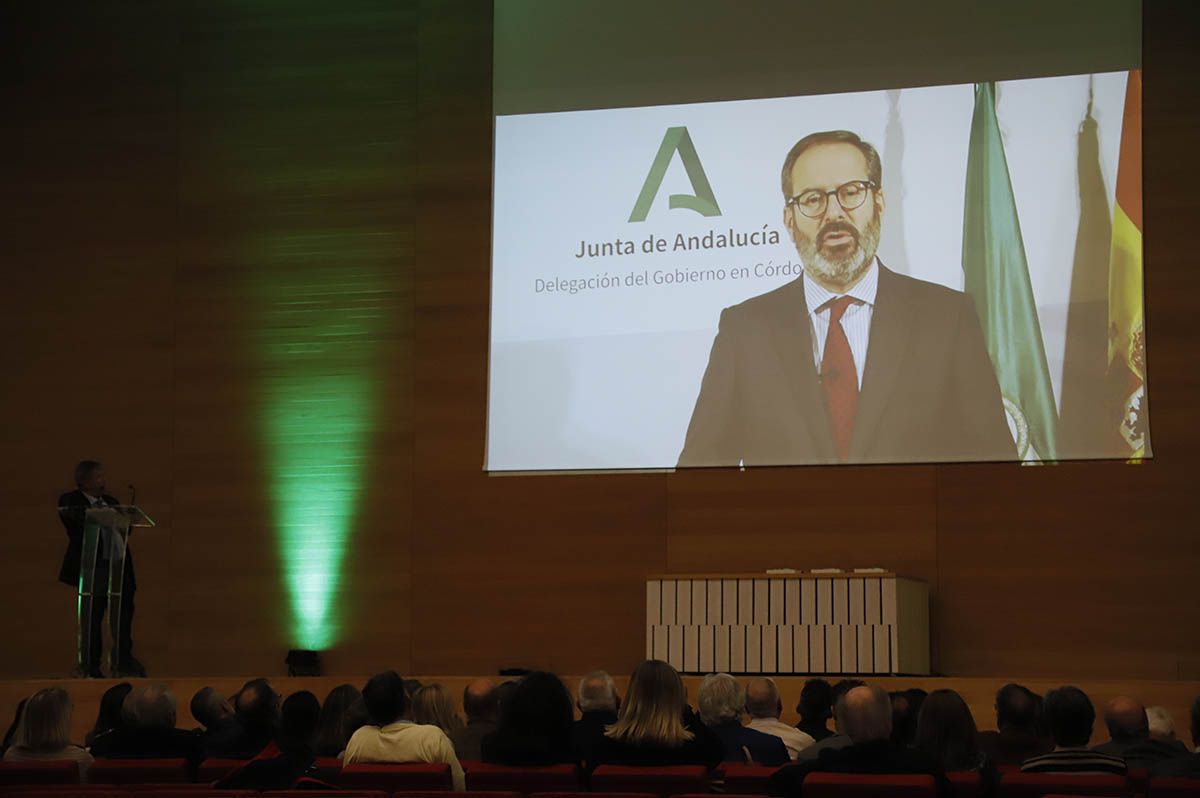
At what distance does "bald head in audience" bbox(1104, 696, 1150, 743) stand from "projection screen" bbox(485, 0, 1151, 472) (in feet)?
13.9

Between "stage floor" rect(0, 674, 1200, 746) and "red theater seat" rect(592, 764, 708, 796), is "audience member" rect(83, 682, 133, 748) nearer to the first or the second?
"stage floor" rect(0, 674, 1200, 746)

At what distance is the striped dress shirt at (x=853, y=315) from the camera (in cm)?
933

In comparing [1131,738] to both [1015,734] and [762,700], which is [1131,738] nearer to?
[1015,734]

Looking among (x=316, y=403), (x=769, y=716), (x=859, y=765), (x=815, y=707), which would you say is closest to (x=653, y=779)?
(x=859, y=765)

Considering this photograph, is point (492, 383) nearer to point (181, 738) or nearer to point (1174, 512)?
point (1174, 512)

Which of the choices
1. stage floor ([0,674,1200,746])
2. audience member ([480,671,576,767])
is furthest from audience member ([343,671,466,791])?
stage floor ([0,674,1200,746])

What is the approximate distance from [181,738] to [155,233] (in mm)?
6690

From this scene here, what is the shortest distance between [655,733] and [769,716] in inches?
53.7

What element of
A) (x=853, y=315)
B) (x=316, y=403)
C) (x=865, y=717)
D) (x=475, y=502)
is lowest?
(x=865, y=717)

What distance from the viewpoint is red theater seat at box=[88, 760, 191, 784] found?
4.46 metres

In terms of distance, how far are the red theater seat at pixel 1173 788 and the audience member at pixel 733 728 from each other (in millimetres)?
1506

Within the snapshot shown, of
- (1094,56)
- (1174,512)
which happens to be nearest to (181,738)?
(1174,512)

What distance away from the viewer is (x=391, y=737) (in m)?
4.52

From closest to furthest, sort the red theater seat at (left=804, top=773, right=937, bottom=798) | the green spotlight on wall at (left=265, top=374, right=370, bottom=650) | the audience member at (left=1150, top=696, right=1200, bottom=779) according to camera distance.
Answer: the red theater seat at (left=804, top=773, right=937, bottom=798) → the audience member at (left=1150, top=696, right=1200, bottom=779) → the green spotlight on wall at (left=265, top=374, right=370, bottom=650)
